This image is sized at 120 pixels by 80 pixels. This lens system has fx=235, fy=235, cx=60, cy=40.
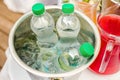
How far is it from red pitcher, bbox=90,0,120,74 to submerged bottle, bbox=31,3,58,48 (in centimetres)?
13

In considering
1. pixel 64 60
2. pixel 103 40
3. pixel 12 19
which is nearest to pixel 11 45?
pixel 64 60

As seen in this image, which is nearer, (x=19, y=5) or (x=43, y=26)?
(x=43, y=26)

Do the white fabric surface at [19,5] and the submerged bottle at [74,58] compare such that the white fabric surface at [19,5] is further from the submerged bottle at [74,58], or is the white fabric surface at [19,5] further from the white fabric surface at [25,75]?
the submerged bottle at [74,58]

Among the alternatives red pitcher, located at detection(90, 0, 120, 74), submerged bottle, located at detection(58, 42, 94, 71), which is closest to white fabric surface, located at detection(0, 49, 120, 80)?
red pitcher, located at detection(90, 0, 120, 74)

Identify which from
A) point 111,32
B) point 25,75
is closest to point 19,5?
point 25,75

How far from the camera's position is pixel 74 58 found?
589 millimetres

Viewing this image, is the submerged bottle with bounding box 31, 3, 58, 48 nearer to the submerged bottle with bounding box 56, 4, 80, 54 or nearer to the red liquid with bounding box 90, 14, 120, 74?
the submerged bottle with bounding box 56, 4, 80, 54

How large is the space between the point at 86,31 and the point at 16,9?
0.87 meters

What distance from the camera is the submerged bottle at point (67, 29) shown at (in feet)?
1.94

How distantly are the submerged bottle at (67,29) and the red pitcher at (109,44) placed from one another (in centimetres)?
7

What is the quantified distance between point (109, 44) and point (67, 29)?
0.12 metres

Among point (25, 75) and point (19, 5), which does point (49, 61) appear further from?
point (19, 5)

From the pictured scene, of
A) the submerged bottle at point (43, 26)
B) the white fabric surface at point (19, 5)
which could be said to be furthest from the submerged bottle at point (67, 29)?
the white fabric surface at point (19, 5)

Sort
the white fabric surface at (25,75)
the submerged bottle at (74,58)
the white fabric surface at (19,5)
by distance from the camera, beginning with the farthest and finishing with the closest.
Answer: the white fabric surface at (19,5)
the white fabric surface at (25,75)
the submerged bottle at (74,58)
